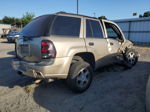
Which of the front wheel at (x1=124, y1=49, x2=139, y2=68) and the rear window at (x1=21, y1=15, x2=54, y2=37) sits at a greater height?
the rear window at (x1=21, y1=15, x2=54, y2=37)

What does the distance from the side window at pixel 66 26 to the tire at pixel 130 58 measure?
2.82 metres

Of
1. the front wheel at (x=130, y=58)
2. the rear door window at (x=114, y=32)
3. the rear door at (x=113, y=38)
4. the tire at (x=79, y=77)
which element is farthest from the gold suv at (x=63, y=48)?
the front wheel at (x=130, y=58)

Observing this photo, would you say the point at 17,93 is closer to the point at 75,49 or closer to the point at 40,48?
the point at 40,48

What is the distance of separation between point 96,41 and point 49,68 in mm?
1727

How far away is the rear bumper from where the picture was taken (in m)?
3.20

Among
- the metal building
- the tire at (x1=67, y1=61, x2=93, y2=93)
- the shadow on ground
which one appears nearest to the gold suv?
the tire at (x1=67, y1=61, x2=93, y2=93)

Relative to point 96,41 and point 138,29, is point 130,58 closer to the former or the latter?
point 96,41

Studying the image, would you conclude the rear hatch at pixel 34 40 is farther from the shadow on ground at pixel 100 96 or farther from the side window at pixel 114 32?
the side window at pixel 114 32

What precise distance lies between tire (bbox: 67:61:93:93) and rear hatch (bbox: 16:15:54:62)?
2.83 ft

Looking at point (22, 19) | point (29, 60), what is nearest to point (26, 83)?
point (29, 60)

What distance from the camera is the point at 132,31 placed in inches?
725

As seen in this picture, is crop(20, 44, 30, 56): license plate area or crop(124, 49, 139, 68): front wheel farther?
crop(124, 49, 139, 68): front wheel

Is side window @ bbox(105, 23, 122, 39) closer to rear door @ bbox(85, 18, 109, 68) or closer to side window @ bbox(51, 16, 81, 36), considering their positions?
rear door @ bbox(85, 18, 109, 68)

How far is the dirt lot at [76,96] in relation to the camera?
3271 millimetres
